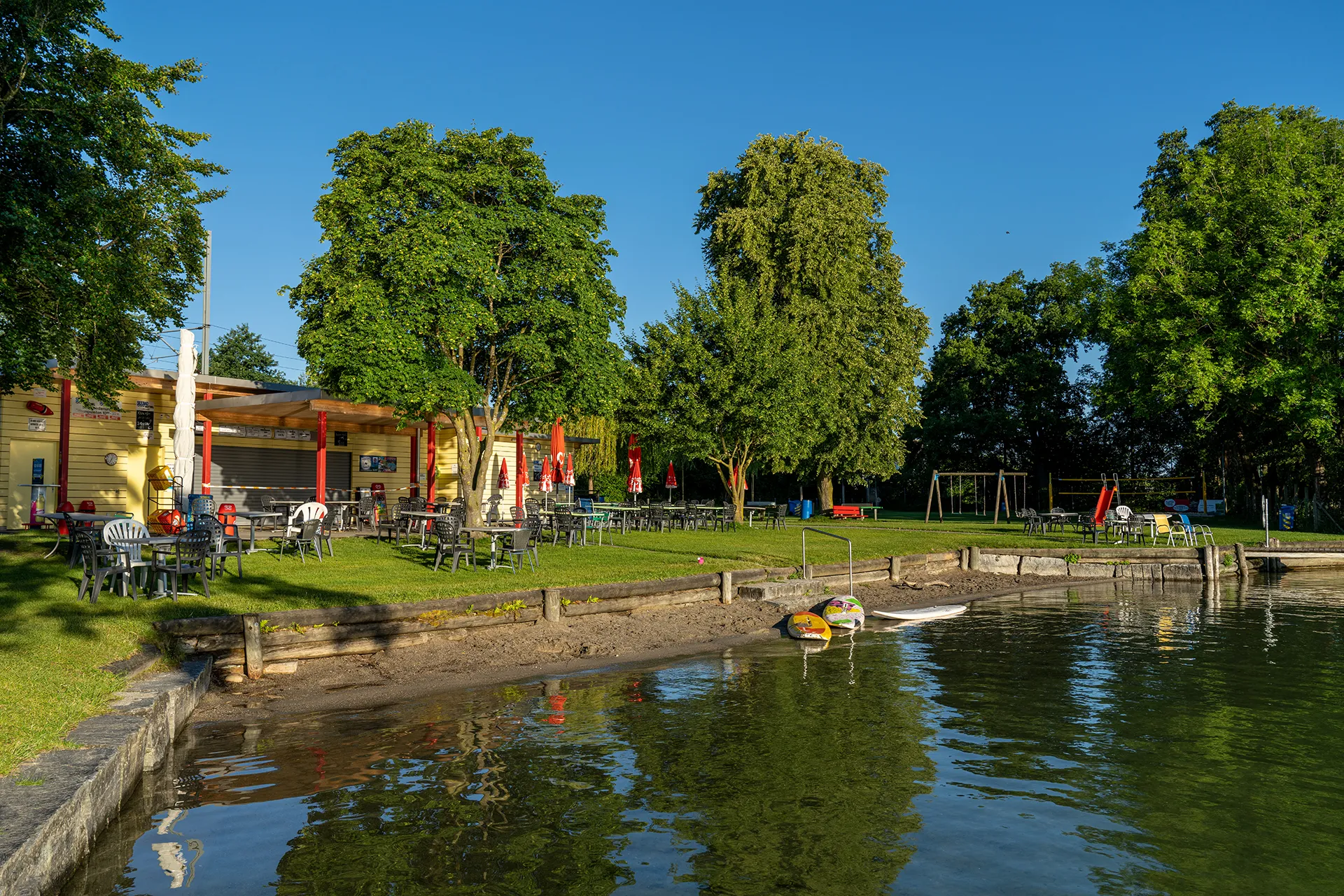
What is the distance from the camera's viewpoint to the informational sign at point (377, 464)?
29172 mm

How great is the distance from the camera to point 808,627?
16.0 metres

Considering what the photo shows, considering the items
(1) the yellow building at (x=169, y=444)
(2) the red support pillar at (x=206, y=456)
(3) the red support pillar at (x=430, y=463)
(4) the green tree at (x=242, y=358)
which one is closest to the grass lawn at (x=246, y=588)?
(1) the yellow building at (x=169, y=444)

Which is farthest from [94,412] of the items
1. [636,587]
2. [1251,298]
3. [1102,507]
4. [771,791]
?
[1251,298]

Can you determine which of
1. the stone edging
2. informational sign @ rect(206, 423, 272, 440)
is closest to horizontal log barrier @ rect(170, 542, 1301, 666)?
the stone edging

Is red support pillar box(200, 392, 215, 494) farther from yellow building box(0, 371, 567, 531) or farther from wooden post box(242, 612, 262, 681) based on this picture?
wooden post box(242, 612, 262, 681)

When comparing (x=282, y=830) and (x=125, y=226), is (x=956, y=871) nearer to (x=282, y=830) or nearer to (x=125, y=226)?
(x=282, y=830)

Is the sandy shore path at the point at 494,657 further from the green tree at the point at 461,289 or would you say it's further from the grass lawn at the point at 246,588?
the green tree at the point at 461,289

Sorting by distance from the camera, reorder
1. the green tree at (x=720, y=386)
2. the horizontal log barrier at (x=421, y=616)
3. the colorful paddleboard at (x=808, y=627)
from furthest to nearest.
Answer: the green tree at (x=720, y=386) < the colorful paddleboard at (x=808, y=627) < the horizontal log barrier at (x=421, y=616)

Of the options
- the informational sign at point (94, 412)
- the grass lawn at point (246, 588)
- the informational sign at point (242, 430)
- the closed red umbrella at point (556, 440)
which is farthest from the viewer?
the informational sign at point (242, 430)

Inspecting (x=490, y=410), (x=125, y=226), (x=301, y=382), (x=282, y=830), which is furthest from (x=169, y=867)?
(x=301, y=382)

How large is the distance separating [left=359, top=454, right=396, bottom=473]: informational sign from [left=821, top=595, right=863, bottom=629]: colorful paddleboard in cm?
1725

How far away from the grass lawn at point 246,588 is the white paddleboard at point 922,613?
2.67 metres

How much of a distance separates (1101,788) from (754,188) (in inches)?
1414

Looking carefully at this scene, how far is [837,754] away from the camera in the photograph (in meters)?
8.98
